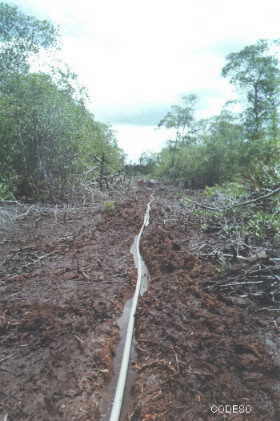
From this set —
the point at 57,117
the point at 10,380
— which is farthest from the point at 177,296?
the point at 57,117

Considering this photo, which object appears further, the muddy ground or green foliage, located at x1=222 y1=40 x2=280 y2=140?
green foliage, located at x1=222 y1=40 x2=280 y2=140

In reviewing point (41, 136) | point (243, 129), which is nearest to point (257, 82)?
point (243, 129)

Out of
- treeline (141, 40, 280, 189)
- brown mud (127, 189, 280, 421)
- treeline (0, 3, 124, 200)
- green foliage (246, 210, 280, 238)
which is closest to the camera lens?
brown mud (127, 189, 280, 421)

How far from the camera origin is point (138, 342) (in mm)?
1503

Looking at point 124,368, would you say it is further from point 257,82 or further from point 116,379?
point 257,82

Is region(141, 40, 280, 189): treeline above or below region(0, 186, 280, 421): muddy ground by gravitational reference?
above

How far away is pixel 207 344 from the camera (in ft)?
4.72

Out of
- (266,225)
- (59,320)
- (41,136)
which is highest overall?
(41,136)

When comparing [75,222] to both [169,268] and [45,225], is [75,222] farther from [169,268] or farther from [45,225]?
[169,268]

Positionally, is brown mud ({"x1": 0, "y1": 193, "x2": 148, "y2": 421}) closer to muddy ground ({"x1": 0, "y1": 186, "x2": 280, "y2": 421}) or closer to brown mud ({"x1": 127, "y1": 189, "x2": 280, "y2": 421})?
muddy ground ({"x1": 0, "y1": 186, "x2": 280, "y2": 421})

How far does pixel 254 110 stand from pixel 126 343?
1500 cm

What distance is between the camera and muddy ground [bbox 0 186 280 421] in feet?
3.50

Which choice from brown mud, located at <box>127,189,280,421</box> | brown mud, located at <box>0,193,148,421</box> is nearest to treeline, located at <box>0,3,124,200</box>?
brown mud, located at <box>0,193,148,421</box>

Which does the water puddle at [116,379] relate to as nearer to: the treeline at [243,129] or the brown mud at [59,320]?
the brown mud at [59,320]
